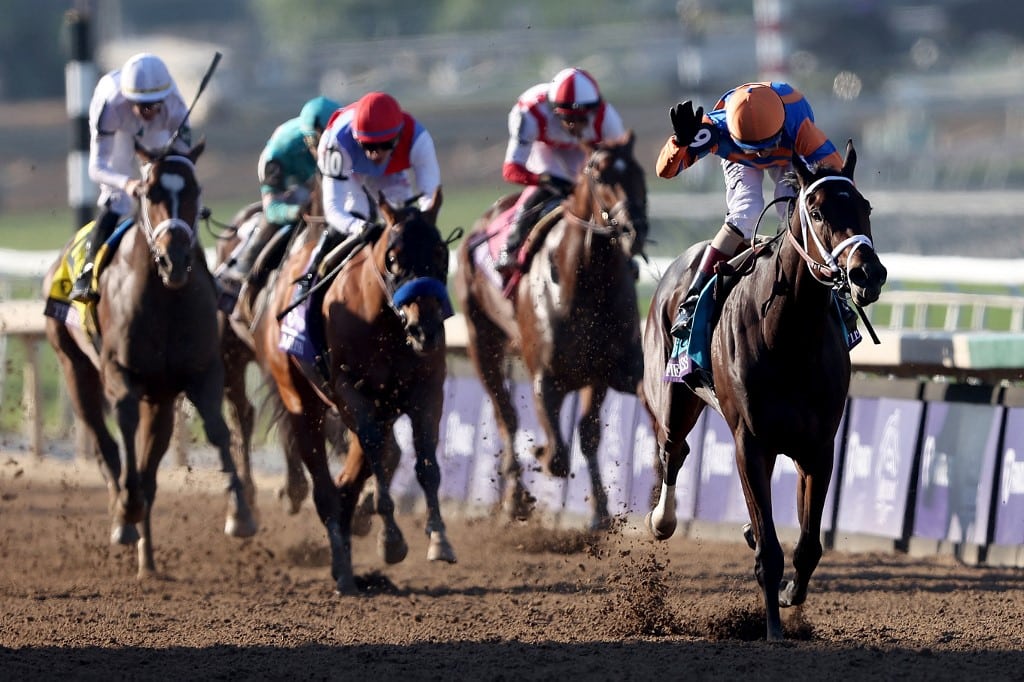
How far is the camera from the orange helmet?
6184 millimetres

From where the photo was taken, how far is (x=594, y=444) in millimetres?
8523

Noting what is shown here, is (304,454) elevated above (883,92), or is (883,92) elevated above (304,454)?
(883,92)

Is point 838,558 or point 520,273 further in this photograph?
point 520,273

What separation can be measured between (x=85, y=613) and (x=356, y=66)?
98.8 feet

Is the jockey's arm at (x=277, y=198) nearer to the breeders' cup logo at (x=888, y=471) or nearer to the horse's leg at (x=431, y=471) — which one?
the horse's leg at (x=431, y=471)

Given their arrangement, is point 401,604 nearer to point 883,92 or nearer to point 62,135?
point 883,92

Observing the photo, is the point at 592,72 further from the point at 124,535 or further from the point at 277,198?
the point at 124,535

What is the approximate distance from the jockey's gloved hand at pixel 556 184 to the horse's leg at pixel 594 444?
111 cm

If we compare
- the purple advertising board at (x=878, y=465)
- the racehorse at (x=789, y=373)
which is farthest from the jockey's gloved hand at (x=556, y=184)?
the racehorse at (x=789, y=373)

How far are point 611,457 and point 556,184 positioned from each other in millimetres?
1488

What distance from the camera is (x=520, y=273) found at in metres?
8.91

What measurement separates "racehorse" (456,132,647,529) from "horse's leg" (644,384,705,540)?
4.32 ft

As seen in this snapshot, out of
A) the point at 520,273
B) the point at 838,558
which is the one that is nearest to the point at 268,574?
the point at 520,273

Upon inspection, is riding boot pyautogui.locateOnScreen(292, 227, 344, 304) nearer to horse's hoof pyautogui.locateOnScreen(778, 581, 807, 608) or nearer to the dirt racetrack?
the dirt racetrack
